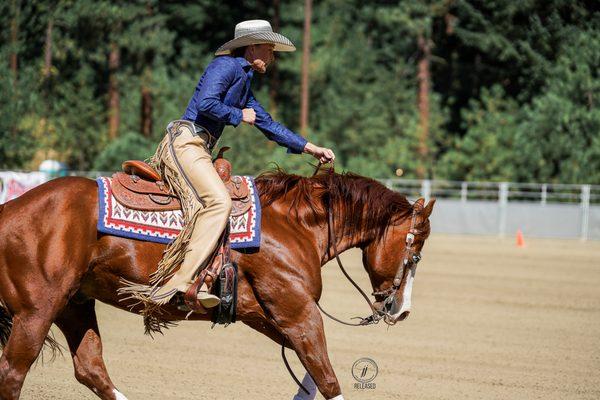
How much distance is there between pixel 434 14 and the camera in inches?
1708

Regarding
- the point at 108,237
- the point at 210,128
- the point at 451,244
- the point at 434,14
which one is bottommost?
the point at 451,244

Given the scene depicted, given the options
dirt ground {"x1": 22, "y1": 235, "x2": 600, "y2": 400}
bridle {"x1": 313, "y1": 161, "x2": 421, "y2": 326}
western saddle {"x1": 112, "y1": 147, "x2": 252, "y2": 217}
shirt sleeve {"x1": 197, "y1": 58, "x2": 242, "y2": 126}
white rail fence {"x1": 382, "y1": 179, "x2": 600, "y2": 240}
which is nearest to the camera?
shirt sleeve {"x1": 197, "y1": 58, "x2": 242, "y2": 126}

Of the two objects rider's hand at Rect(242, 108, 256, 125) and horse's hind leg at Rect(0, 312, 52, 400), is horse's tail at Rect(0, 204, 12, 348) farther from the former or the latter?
rider's hand at Rect(242, 108, 256, 125)

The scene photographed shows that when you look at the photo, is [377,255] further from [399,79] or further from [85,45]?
[399,79]

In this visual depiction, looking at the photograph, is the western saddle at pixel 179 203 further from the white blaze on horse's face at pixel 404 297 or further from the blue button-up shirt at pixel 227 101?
the white blaze on horse's face at pixel 404 297

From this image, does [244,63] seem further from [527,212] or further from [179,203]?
[527,212]

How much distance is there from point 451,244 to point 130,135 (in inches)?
659

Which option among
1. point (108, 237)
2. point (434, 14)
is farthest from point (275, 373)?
point (434, 14)

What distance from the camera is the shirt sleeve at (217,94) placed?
5.80 m

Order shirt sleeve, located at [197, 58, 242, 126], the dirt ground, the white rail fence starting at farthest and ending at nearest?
the white rail fence → the dirt ground → shirt sleeve, located at [197, 58, 242, 126]

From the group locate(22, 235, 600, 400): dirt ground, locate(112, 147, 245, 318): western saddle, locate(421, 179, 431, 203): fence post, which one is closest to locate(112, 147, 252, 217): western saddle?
locate(112, 147, 245, 318): western saddle

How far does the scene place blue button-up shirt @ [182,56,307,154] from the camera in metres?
5.81

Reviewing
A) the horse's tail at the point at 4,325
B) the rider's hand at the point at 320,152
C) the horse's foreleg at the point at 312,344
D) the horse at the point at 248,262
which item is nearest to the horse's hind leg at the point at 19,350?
the horse at the point at 248,262

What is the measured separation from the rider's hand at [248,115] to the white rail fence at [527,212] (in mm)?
25389
